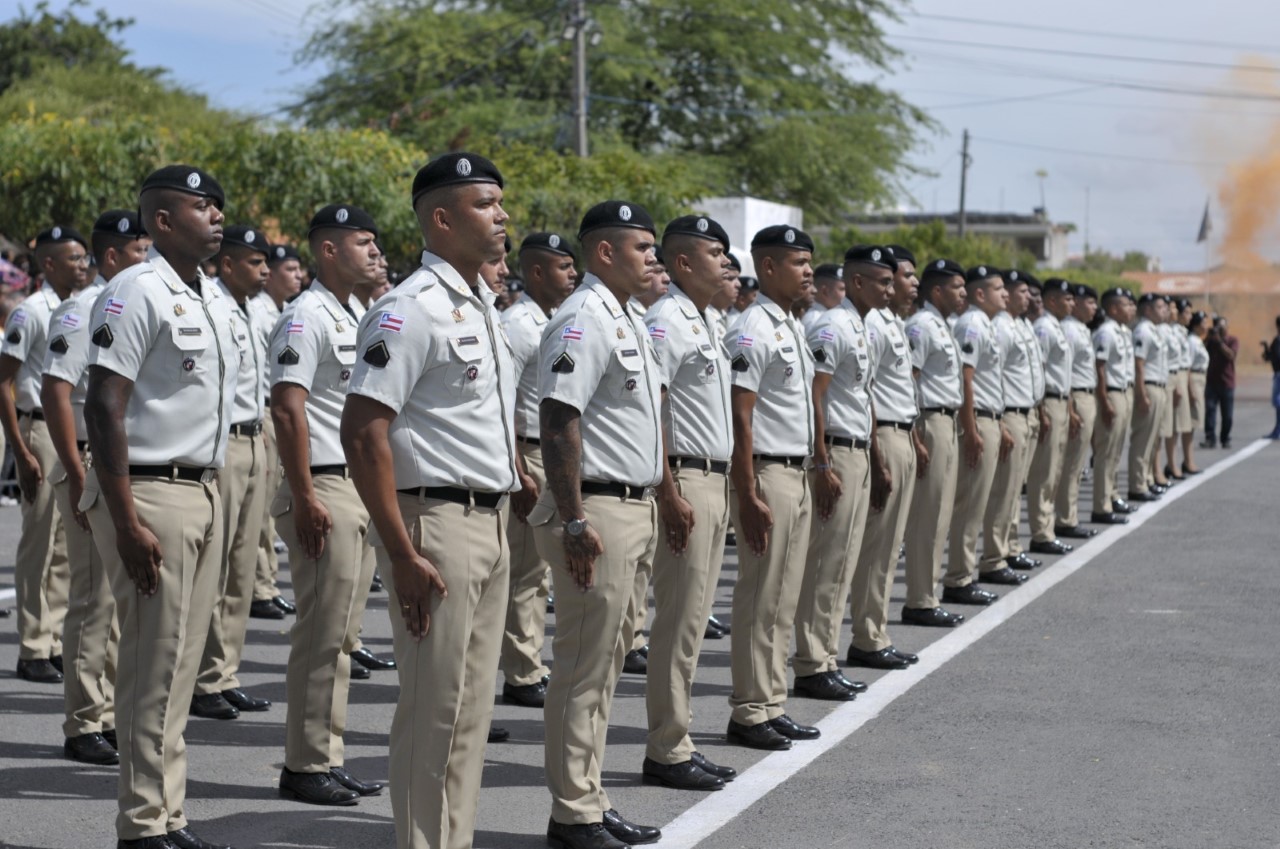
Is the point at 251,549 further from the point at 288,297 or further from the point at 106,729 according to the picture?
the point at 288,297

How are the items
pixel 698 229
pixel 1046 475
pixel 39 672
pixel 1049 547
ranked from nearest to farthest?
1. pixel 698 229
2. pixel 39 672
3. pixel 1049 547
4. pixel 1046 475

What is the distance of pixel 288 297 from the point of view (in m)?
9.49

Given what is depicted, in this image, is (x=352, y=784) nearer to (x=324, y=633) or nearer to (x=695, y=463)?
(x=324, y=633)

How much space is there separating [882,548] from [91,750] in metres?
4.38

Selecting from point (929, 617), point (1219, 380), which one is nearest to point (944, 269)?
point (929, 617)

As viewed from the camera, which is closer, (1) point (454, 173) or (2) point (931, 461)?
(1) point (454, 173)

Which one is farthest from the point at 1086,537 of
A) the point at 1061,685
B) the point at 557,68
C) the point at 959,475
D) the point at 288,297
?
the point at 557,68

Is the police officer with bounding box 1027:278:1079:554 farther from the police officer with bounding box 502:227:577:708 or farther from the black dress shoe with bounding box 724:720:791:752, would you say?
the black dress shoe with bounding box 724:720:791:752

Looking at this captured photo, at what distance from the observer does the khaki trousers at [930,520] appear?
406 inches

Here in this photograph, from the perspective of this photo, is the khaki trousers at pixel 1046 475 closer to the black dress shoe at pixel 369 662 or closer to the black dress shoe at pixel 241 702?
the black dress shoe at pixel 369 662

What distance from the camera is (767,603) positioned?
23.8ft

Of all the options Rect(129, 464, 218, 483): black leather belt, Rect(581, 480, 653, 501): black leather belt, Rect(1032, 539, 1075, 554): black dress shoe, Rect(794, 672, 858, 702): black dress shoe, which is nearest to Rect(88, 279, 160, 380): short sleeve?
Rect(129, 464, 218, 483): black leather belt

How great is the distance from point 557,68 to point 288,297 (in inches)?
1242

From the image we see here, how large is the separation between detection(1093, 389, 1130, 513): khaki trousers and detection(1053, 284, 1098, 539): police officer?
0.17 meters
